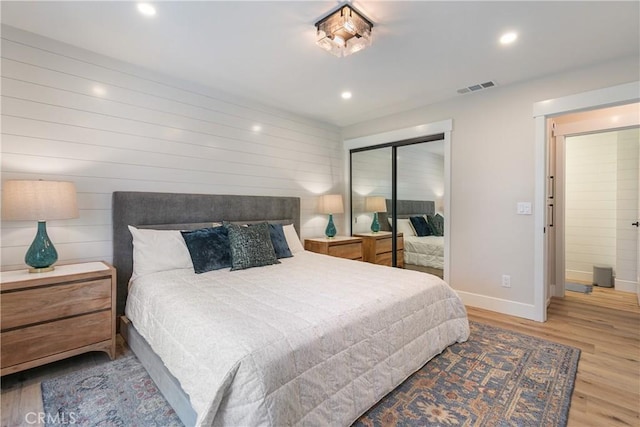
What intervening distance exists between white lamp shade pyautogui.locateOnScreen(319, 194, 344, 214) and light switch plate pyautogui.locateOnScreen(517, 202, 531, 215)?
2.18 metres

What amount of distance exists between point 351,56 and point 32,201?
105 inches

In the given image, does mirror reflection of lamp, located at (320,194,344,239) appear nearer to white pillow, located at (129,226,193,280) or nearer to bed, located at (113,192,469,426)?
bed, located at (113,192,469,426)

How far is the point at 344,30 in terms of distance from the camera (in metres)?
1.99

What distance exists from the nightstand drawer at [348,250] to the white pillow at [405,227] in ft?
2.10

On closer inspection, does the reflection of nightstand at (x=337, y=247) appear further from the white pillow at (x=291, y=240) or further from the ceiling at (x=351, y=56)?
the ceiling at (x=351, y=56)

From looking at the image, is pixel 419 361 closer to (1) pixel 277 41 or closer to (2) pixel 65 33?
(1) pixel 277 41

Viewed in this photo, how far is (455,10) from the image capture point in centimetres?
196

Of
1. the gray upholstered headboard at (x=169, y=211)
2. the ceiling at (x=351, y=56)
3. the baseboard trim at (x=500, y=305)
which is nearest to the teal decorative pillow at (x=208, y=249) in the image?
the gray upholstered headboard at (x=169, y=211)

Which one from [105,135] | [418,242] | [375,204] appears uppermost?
[105,135]

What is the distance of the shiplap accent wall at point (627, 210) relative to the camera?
13.0ft

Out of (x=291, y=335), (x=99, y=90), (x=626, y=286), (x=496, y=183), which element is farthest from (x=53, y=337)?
(x=626, y=286)

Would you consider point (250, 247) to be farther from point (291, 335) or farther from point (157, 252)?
point (291, 335)

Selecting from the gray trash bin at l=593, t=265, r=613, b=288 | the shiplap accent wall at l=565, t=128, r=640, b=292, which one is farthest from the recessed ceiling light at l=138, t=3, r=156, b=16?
the gray trash bin at l=593, t=265, r=613, b=288

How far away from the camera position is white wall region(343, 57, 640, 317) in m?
3.00
